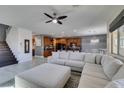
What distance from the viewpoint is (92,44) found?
10.1 meters

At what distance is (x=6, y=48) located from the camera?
18.9 feet

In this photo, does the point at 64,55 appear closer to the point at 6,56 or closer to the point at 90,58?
the point at 90,58

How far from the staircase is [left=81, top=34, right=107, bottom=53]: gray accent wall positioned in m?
7.63

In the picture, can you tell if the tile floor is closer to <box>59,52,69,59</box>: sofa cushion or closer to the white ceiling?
A: <box>59,52,69,59</box>: sofa cushion

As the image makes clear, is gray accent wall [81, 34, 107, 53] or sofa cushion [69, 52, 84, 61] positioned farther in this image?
gray accent wall [81, 34, 107, 53]

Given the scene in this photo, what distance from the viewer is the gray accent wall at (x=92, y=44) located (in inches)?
374

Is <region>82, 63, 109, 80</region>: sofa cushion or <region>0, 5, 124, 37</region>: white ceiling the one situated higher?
<region>0, 5, 124, 37</region>: white ceiling

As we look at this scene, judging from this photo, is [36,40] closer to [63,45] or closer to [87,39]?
[63,45]

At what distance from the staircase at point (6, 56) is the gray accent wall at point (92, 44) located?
763 cm

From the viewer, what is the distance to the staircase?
5.08 m

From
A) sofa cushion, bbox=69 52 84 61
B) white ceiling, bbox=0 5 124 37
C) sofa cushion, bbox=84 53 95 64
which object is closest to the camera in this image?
white ceiling, bbox=0 5 124 37

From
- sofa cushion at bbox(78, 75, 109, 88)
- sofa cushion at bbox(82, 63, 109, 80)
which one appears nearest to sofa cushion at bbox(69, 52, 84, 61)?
sofa cushion at bbox(82, 63, 109, 80)
